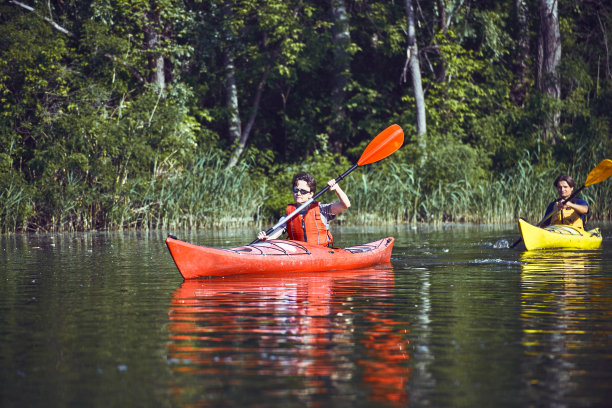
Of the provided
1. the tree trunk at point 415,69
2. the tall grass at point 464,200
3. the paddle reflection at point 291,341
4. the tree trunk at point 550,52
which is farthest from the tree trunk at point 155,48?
the paddle reflection at point 291,341

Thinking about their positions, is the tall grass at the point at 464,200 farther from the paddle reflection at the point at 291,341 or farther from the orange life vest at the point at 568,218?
the paddle reflection at the point at 291,341

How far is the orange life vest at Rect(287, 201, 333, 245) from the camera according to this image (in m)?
8.46

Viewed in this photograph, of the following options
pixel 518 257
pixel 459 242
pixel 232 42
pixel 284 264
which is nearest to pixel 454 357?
pixel 284 264

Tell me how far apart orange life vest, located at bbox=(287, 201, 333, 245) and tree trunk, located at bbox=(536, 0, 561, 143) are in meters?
14.3

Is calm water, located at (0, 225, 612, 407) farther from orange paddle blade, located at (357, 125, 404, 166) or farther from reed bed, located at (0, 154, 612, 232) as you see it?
reed bed, located at (0, 154, 612, 232)

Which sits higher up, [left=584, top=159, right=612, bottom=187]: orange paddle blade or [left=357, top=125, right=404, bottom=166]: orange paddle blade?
[left=357, top=125, right=404, bottom=166]: orange paddle blade

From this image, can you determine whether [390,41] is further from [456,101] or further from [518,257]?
[518,257]

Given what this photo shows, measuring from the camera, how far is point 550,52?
861 inches

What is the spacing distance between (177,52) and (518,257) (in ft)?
41.2

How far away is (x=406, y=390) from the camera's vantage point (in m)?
3.47

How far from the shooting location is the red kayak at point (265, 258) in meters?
7.56

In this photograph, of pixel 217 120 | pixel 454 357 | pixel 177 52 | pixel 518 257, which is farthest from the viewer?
pixel 217 120

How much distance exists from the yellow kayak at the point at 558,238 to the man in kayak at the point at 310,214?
9.41 ft

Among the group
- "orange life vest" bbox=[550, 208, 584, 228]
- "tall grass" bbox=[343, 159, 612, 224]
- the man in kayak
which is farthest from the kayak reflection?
"tall grass" bbox=[343, 159, 612, 224]
